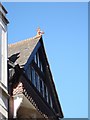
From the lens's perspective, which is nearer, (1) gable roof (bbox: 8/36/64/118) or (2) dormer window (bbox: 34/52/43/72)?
(1) gable roof (bbox: 8/36/64/118)

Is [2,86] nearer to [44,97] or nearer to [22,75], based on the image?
[22,75]

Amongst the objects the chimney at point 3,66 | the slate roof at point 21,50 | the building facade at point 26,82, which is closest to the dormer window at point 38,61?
the building facade at point 26,82

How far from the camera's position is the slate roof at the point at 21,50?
2192cm

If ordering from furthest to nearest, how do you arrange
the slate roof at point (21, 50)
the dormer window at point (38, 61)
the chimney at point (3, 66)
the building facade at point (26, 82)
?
the dormer window at point (38, 61), the slate roof at point (21, 50), the building facade at point (26, 82), the chimney at point (3, 66)

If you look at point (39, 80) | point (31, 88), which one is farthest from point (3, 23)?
point (39, 80)

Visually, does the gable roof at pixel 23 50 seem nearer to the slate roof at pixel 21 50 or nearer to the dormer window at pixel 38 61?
the slate roof at pixel 21 50

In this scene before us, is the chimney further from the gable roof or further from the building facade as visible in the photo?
the gable roof

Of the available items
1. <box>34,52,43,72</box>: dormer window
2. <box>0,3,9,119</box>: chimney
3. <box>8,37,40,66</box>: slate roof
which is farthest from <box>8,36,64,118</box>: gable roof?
<box>0,3,9,119</box>: chimney

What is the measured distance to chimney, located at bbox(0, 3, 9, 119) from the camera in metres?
18.3

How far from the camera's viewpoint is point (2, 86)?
60.3ft

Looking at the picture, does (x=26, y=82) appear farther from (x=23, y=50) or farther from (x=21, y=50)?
(x=21, y=50)

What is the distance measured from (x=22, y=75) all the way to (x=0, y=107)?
3.49 meters

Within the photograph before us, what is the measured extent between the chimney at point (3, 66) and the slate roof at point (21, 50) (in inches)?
84.5

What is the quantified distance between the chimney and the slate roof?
2.15m
